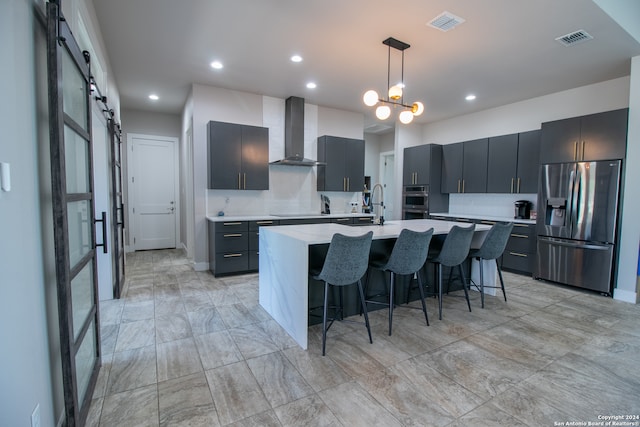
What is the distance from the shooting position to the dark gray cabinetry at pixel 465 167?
584cm

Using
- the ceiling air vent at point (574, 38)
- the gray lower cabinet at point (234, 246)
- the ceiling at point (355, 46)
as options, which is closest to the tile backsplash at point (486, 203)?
the ceiling at point (355, 46)

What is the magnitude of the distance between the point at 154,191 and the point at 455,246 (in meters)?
6.29

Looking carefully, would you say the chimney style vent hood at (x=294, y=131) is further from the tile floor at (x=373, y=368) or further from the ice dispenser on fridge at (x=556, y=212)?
the ice dispenser on fridge at (x=556, y=212)

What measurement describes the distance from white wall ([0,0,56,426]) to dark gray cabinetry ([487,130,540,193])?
611cm

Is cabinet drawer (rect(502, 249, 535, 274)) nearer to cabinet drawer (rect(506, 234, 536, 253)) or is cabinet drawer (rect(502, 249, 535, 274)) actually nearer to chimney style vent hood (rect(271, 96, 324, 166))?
cabinet drawer (rect(506, 234, 536, 253))

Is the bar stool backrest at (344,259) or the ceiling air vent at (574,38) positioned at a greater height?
the ceiling air vent at (574,38)

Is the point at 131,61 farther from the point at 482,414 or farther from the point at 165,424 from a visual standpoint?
the point at 482,414

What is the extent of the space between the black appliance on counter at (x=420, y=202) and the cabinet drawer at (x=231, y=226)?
3.89m

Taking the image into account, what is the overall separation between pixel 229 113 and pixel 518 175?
510 centimetres

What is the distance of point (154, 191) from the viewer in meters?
6.78

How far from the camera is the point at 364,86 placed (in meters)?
4.89

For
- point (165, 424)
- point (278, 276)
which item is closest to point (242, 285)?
point (278, 276)

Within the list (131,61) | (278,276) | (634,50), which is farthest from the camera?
(131,61)

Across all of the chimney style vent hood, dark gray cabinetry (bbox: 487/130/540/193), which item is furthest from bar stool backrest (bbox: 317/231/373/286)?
A: dark gray cabinetry (bbox: 487/130/540/193)
